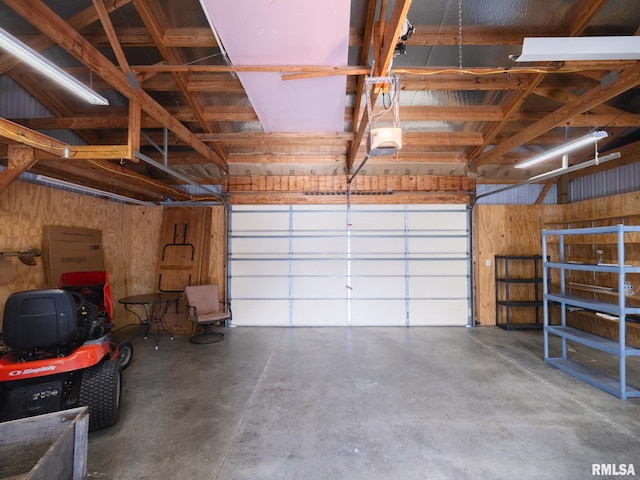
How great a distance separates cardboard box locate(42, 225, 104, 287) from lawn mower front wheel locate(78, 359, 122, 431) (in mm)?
2566

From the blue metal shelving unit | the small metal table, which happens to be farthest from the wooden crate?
the blue metal shelving unit

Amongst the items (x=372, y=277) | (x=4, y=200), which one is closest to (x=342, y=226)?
(x=372, y=277)

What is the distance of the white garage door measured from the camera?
6020 mm

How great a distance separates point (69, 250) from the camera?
4418 millimetres

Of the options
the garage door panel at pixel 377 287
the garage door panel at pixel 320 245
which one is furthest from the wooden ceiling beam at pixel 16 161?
the garage door panel at pixel 377 287

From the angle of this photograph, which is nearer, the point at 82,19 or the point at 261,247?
the point at 82,19

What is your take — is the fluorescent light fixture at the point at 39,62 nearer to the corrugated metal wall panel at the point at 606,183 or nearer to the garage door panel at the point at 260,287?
the garage door panel at the point at 260,287

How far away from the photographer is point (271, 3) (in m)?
2.20

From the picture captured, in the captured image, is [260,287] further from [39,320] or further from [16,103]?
[16,103]

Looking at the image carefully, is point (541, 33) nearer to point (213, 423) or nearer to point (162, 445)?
point (213, 423)

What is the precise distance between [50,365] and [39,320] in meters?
0.37

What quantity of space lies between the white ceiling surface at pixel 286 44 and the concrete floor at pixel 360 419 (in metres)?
3.53

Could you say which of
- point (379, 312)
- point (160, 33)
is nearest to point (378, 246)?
point (379, 312)

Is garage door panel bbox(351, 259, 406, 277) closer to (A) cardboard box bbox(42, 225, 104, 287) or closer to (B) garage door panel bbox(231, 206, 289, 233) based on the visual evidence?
(B) garage door panel bbox(231, 206, 289, 233)
